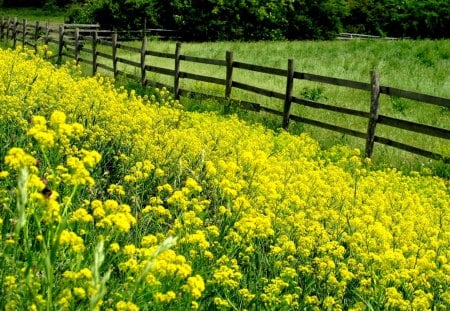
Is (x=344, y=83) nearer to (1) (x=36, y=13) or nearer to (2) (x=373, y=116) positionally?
(2) (x=373, y=116)

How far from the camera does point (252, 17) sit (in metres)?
36.5

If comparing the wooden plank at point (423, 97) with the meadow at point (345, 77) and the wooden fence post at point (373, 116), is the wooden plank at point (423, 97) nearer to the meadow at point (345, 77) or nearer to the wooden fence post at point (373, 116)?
the wooden fence post at point (373, 116)

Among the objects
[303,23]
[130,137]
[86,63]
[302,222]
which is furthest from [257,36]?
[302,222]

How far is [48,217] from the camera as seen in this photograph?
9.20 ft

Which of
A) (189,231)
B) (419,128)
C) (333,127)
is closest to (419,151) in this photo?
(419,128)

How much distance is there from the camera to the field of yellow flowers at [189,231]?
2961mm

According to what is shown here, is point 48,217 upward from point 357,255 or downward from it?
upward

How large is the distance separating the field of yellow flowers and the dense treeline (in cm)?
2788

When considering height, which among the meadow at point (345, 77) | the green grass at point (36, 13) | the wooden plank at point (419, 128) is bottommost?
the green grass at point (36, 13)

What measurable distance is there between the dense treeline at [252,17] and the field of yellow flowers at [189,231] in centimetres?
2788

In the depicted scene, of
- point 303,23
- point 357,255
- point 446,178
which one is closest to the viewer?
point 357,255

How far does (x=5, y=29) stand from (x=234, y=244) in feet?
109

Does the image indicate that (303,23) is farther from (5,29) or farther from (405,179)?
(405,179)

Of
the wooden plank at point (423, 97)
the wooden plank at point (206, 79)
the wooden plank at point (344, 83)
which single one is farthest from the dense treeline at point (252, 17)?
the wooden plank at point (423, 97)
